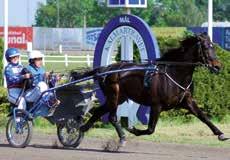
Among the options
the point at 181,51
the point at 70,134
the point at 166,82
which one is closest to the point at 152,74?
the point at 166,82

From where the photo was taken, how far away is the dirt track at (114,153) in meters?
13.3

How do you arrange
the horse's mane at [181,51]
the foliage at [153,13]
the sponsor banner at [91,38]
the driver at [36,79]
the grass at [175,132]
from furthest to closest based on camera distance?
the foliage at [153,13] → the sponsor banner at [91,38] → the grass at [175,132] → the driver at [36,79] → the horse's mane at [181,51]

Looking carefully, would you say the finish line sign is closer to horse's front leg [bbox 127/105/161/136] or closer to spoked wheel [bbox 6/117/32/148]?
spoked wheel [bbox 6/117/32/148]

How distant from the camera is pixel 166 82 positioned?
46.1ft

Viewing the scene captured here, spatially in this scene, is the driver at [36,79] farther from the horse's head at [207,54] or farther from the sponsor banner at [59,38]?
the sponsor banner at [59,38]

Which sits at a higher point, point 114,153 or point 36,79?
point 36,79

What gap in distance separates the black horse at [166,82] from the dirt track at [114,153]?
1.34 ft

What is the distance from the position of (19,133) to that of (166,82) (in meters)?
2.85

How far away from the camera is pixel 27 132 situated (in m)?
14.9

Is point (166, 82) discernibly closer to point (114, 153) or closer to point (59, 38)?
point (114, 153)

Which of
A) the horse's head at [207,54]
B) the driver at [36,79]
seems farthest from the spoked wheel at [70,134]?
the horse's head at [207,54]

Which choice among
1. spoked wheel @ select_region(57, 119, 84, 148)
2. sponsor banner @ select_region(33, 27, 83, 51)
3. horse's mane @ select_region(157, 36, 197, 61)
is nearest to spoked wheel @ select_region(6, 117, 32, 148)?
spoked wheel @ select_region(57, 119, 84, 148)

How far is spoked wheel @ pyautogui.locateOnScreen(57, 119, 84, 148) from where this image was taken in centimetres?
1482

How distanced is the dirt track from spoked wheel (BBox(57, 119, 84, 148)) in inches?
6.1
